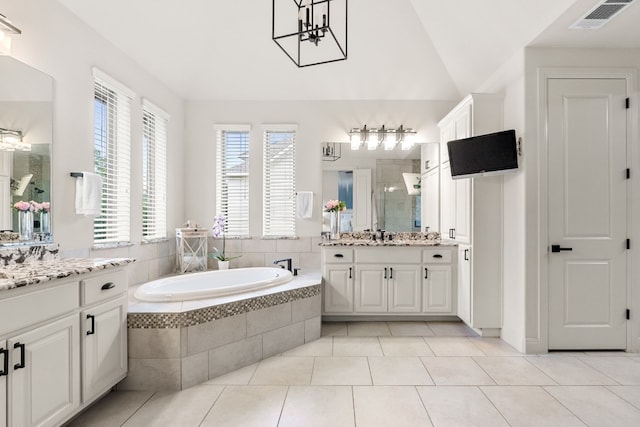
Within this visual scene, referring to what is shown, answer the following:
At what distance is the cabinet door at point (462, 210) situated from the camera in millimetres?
3387

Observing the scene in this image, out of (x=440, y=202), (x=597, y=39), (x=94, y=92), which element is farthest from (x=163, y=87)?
(x=597, y=39)

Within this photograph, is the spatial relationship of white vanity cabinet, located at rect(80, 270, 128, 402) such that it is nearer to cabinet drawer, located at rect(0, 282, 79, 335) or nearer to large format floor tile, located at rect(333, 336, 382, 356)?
cabinet drawer, located at rect(0, 282, 79, 335)

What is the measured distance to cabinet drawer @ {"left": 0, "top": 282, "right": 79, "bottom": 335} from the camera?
1.44 meters

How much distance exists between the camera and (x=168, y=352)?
2305 millimetres

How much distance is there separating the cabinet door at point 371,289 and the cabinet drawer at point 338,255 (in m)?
0.15

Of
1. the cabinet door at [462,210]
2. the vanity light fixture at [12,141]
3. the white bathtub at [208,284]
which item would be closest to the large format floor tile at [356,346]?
the white bathtub at [208,284]

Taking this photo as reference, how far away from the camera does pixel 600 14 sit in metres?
2.44

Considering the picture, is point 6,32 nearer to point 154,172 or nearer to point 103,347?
point 154,172

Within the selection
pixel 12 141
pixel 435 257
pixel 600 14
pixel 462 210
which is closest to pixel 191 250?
A: pixel 12 141

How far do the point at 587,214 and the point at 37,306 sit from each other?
3.83 m

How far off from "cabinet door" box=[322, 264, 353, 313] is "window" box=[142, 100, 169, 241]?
6.27 ft

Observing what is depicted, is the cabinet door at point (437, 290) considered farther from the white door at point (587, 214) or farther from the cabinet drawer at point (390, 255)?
the white door at point (587, 214)

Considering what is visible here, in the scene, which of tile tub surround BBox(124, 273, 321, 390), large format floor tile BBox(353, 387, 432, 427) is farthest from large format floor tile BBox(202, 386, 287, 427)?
large format floor tile BBox(353, 387, 432, 427)

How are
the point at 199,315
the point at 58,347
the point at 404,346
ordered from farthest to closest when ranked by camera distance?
the point at 404,346
the point at 199,315
the point at 58,347
